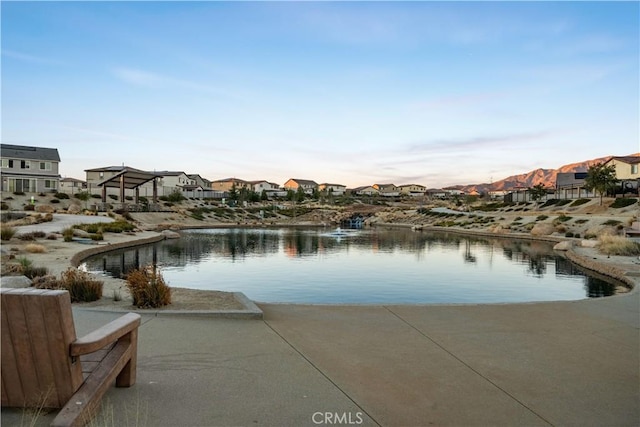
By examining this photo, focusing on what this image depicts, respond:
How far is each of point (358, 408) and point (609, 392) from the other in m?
2.39

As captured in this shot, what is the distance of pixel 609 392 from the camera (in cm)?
446

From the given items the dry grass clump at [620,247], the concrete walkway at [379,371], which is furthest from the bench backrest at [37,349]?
the dry grass clump at [620,247]

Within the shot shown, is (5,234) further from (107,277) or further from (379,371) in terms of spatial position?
(379,371)

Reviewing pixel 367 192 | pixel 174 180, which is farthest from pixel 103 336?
pixel 367 192

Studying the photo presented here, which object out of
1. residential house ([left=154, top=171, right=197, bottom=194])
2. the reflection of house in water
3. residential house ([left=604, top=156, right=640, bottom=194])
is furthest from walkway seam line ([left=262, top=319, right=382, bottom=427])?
residential house ([left=154, top=171, right=197, bottom=194])

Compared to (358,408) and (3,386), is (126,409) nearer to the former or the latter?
(3,386)

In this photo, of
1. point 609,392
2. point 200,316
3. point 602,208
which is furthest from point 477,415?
point 602,208

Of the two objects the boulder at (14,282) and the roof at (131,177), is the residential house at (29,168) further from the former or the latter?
the boulder at (14,282)

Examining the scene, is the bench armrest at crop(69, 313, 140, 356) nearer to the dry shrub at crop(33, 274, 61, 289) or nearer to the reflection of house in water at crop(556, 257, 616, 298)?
the dry shrub at crop(33, 274, 61, 289)

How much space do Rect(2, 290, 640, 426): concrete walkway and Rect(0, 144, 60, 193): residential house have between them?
54.7 meters

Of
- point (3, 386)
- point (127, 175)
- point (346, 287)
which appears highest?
point (127, 175)

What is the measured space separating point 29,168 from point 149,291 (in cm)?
5536

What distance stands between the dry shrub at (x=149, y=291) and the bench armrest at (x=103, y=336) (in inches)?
136

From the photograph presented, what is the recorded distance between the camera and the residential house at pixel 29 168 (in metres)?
52.3
